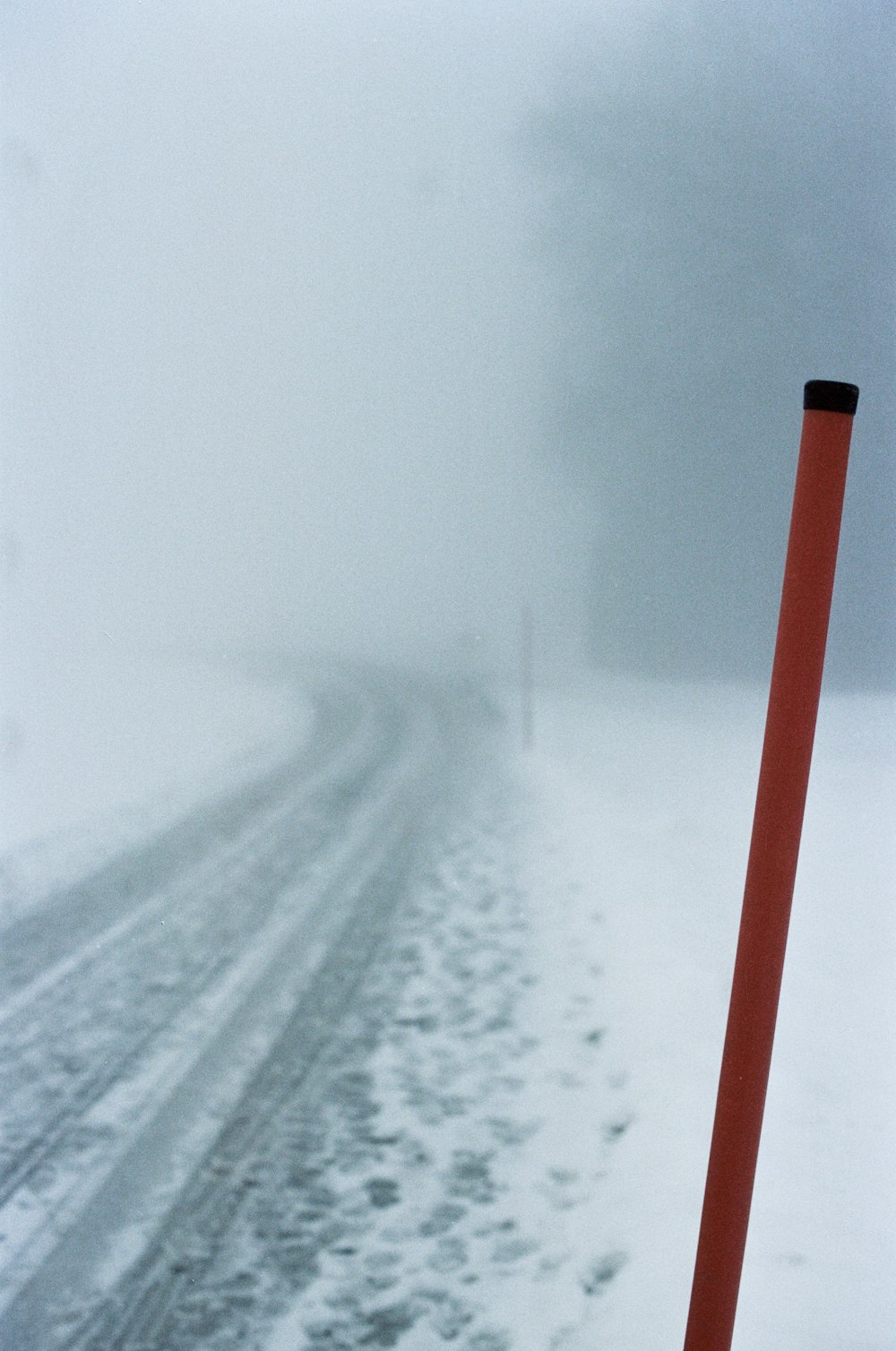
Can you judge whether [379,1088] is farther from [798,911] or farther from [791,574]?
[791,574]

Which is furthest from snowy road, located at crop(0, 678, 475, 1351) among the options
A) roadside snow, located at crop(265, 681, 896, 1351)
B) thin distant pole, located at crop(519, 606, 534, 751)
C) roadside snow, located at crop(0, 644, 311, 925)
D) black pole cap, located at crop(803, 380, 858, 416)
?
thin distant pole, located at crop(519, 606, 534, 751)

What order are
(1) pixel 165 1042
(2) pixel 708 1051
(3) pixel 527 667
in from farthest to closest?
(3) pixel 527 667 → (1) pixel 165 1042 → (2) pixel 708 1051

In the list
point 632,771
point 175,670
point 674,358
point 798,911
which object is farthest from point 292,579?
point 798,911

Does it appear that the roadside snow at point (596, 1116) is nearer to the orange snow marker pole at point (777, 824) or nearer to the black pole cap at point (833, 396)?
the orange snow marker pole at point (777, 824)

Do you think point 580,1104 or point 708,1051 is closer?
point 580,1104

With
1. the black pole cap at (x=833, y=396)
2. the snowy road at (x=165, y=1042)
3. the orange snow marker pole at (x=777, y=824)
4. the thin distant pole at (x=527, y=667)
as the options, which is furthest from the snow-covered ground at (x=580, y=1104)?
the thin distant pole at (x=527, y=667)

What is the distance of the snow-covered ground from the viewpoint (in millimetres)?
2303

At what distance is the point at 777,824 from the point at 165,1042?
134 inches

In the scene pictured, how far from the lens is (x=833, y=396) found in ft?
3.88

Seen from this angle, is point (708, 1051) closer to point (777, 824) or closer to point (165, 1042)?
point (165, 1042)

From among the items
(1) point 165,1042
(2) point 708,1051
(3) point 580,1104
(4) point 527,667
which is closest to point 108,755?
(4) point 527,667

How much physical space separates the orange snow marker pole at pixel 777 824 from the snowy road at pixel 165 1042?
176cm

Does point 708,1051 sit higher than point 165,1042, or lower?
higher

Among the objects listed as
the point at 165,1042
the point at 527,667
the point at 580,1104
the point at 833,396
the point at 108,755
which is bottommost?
the point at 108,755
